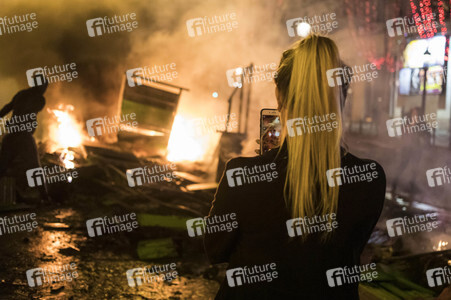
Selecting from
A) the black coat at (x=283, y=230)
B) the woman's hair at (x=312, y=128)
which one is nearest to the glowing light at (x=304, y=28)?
the woman's hair at (x=312, y=128)

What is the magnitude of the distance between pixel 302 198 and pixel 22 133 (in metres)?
7.16

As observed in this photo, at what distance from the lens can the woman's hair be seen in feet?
4.50

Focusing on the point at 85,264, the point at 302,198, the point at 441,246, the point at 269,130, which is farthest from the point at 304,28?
the point at 302,198

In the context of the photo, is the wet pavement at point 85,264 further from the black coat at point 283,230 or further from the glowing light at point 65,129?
the glowing light at point 65,129

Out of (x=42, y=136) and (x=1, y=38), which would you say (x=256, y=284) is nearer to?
(x=42, y=136)

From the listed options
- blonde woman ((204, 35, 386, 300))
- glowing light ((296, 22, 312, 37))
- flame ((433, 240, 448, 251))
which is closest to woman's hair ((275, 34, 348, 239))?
blonde woman ((204, 35, 386, 300))

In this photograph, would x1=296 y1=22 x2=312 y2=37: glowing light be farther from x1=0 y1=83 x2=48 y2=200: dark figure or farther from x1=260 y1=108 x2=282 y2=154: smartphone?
x1=260 y1=108 x2=282 y2=154: smartphone

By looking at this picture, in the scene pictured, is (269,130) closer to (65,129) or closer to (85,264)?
(85,264)

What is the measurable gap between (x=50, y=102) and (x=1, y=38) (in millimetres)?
2544

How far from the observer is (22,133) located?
22.9ft

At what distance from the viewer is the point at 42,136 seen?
36.7 feet

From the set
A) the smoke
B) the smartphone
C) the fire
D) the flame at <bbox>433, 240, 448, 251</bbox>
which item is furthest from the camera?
the smoke

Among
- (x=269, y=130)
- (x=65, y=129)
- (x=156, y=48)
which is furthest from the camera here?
(x=156, y=48)

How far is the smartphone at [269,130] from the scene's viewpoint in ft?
6.30
